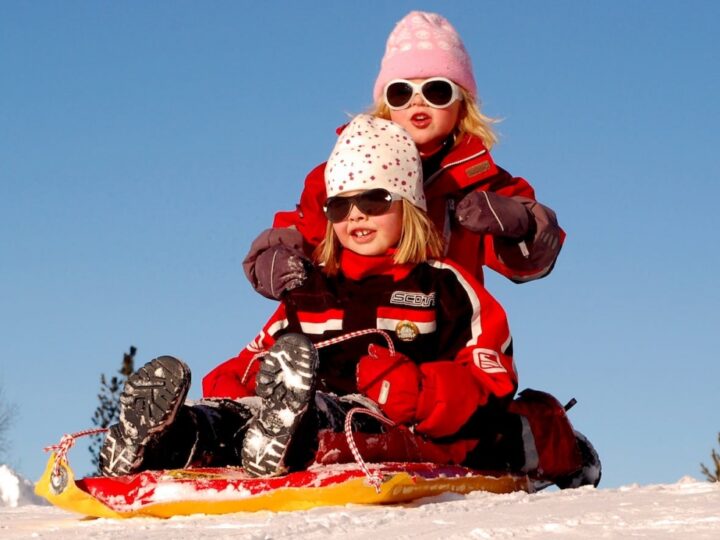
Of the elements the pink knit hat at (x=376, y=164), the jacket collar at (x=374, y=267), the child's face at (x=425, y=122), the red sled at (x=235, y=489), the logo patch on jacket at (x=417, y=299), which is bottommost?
the red sled at (x=235, y=489)

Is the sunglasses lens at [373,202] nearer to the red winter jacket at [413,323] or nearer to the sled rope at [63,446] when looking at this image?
the red winter jacket at [413,323]

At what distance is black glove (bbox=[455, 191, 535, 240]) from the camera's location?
4758mm

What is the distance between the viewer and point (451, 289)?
4523 millimetres

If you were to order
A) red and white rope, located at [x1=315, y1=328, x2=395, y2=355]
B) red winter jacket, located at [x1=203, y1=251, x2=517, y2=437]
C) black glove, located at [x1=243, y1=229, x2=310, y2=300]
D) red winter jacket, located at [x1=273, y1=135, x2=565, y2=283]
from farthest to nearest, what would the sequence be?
1. red winter jacket, located at [x1=273, y1=135, x2=565, y2=283]
2. black glove, located at [x1=243, y1=229, x2=310, y2=300]
3. red and white rope, located at [x1=315, y1=328, x2=395, y2=355]
4. red winter jacket, located at [x1=203, y1=251, x2=517, y2=437]

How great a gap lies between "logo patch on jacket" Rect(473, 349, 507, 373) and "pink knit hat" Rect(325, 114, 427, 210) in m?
0.70

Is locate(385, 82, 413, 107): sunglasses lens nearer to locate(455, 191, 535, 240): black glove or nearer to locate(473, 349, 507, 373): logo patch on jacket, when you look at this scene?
locate(455, 191, 535, 240): black glove

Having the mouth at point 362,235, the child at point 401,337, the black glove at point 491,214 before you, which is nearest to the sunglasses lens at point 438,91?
the child at point 401,337

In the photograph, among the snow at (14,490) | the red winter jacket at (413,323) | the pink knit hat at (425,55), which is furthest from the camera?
the snow at (14,490)

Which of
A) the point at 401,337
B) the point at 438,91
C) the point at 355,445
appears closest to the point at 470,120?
the point at 438,91

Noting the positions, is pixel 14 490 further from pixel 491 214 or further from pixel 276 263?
pixel 491 214

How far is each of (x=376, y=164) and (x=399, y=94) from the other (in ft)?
2.55

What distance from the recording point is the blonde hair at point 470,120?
210 inches

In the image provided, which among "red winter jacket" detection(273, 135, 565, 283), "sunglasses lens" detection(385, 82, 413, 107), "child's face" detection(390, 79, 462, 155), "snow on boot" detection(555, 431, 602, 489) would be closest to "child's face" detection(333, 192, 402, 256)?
"red winter jacket" detection(273, 135, 565, 283)

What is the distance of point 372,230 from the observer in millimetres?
4617
